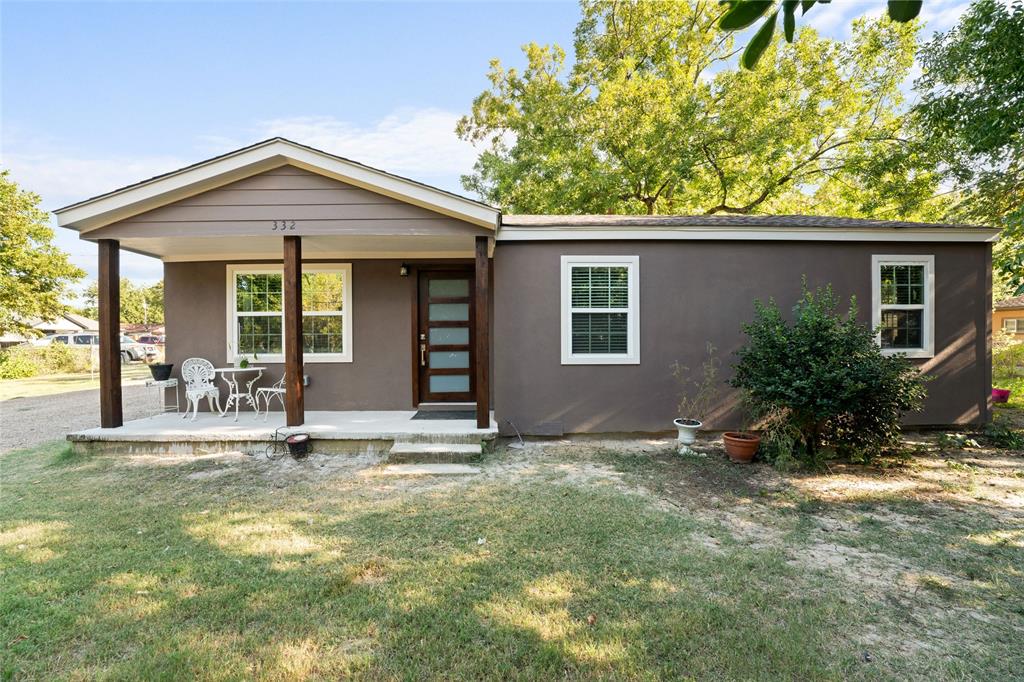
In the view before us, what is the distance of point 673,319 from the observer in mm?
6293

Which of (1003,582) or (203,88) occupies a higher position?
(203,88)

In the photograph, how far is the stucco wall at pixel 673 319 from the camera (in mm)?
6207

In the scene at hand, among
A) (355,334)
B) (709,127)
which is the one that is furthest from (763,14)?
(709,127)

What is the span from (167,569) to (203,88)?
34.3 ft

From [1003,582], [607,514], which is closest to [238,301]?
[607,514]

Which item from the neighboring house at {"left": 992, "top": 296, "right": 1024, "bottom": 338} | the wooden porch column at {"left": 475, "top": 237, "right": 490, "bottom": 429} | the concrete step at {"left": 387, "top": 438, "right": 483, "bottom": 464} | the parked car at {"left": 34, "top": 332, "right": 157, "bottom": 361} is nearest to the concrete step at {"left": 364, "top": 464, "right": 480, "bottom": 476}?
the concrete step at {"left": 387, "top": 438, "right": 483, "bottom": 464}

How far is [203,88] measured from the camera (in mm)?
9609

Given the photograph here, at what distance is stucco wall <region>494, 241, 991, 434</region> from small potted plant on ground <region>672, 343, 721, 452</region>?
0.36 ft

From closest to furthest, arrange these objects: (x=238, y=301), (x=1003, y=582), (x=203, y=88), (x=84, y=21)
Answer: (x=1003, y=582) → (x=238, y=301) → (x=84, y=21) → (x=203, y=88)

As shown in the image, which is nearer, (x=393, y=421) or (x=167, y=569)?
(x=167, y=569)

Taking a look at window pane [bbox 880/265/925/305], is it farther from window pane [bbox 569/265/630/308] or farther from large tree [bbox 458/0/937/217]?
large tree [bbox 458/0/937/217]

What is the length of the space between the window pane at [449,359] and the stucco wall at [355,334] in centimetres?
39

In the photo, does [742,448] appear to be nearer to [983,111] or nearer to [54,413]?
[983,111]

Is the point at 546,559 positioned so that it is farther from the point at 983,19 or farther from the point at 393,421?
the point at 983,19
